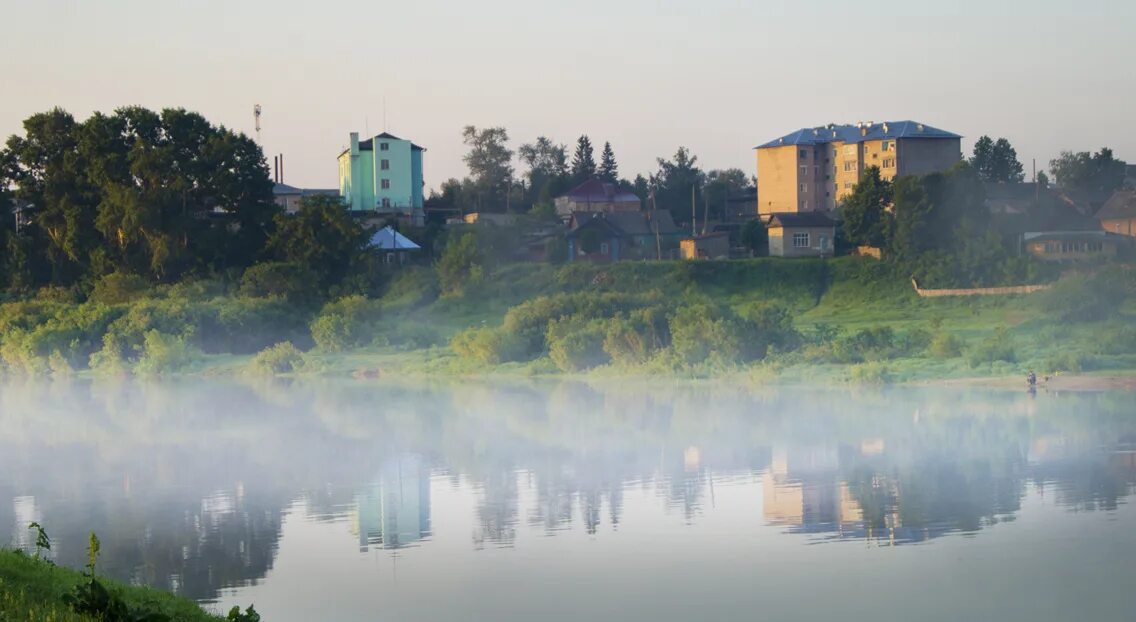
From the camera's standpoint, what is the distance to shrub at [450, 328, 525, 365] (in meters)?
47.9

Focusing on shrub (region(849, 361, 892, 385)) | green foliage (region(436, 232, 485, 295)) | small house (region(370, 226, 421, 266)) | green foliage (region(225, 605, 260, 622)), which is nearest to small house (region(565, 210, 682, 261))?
small house (region(370, 226, 421, 266))

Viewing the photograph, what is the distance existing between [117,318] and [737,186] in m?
73.4

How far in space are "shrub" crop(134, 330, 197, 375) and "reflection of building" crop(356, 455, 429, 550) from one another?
1014 inches

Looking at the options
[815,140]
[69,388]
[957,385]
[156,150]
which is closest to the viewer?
[957,385]

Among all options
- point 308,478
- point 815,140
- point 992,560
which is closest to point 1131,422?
point 992,560

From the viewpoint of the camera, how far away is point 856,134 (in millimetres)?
96750

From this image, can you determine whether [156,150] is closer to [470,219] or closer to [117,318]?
[117,318]

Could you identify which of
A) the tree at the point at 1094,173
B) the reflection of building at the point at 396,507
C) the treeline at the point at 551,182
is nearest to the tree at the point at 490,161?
the treeline at the point at 551,182

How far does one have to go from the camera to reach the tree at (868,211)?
2714 inches

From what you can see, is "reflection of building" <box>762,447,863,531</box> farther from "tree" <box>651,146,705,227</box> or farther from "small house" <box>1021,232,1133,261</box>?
"tree" <box>651,146,705,227</box>

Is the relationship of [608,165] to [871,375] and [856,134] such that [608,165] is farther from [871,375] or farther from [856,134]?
[871,375]

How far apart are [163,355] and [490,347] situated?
39.0 ft

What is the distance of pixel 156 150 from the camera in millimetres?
62375

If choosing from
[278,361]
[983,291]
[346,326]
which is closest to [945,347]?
[983,291]
